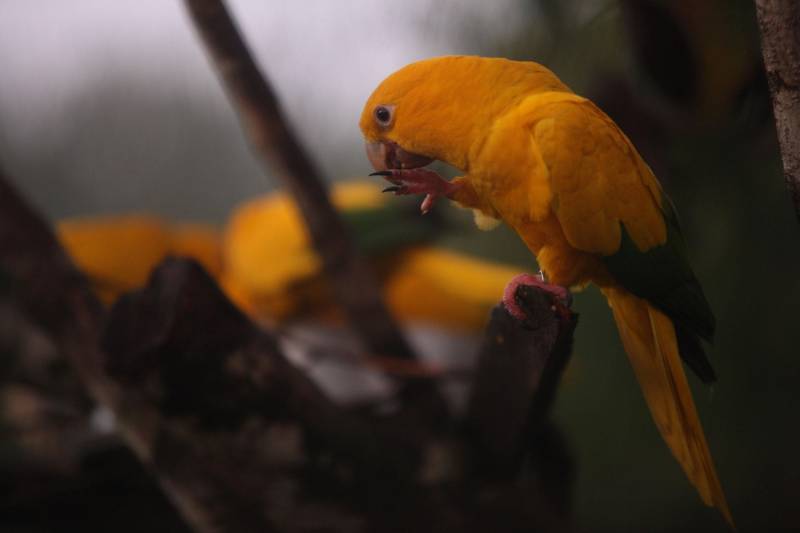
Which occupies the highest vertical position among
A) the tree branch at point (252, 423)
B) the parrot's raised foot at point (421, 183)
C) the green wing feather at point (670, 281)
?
the parrot's raised foot at point (421, 183)

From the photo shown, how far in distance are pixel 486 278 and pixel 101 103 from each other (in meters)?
0.58

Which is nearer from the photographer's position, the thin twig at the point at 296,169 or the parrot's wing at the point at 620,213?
the parrot's wing at the point at 620,213

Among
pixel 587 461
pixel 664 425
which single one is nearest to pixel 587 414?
pixel 587 461

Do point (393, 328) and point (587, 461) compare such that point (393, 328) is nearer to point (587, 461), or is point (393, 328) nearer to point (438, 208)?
point (438, 208)

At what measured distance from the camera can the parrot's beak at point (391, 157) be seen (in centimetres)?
41

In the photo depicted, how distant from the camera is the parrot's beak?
410 millimetres

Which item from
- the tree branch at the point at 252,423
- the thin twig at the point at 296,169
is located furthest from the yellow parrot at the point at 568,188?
the thin twig at the point at 296,169

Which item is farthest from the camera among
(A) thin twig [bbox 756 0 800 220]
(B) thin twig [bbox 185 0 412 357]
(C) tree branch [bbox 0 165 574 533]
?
(B) thin twig [bbox 185 0 412 357]

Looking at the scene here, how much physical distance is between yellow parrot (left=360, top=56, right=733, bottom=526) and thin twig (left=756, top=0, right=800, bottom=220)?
62 millimetres

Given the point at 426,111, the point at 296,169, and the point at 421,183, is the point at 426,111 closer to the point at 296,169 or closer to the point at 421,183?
the point at 421,183

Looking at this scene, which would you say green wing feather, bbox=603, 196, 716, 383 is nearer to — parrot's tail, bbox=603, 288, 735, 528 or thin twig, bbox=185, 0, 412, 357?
parrot's tail, bbox=603, 288, 735, 528

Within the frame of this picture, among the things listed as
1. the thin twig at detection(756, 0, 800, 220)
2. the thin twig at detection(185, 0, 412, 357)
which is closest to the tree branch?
the thin twig at detection(185, 0, 412, 357)

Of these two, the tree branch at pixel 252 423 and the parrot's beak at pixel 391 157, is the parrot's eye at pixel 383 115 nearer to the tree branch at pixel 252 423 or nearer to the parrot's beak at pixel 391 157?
the parrot's beak at pixel 391 157

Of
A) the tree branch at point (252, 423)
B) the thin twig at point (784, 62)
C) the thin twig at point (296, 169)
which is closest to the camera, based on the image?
the thin twig at point (784, 62)
